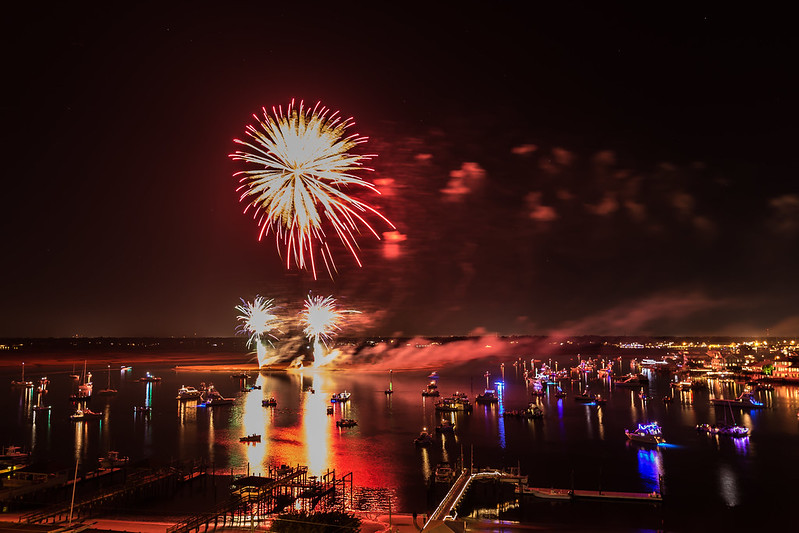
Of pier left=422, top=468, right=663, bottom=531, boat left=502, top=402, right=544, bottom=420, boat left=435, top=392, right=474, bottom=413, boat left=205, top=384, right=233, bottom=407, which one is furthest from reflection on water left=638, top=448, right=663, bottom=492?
boat left=205, top=384, right=233, bottom=407

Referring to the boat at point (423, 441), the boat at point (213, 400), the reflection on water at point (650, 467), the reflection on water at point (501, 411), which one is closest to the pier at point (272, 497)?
the boat at point (423, 441)

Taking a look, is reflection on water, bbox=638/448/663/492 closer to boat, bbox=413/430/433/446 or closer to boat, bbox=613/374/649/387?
boat, bbox=413/430/433/446

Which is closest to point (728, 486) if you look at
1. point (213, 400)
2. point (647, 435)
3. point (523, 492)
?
point (647, 435)

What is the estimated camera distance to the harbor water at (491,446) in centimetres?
1797

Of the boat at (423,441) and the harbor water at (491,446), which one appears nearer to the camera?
the harbor water at (491,446)

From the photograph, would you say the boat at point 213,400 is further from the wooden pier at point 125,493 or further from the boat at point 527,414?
the boat at point 527,414

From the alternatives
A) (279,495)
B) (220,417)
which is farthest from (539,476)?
(220,417)

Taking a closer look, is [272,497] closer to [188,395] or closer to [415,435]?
[415,435]

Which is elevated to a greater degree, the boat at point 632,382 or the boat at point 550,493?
the boat at point 632,382

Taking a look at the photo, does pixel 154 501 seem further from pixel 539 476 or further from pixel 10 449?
pixel 539 476

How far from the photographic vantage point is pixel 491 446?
28109 millimetres

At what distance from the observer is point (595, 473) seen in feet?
72.8

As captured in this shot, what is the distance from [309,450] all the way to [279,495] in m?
9.72

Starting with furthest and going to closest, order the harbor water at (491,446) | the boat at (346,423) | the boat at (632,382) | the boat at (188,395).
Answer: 1. the boat at (632,382)
2. the boat at (188,395)
3. the boat at (346,423)
4. the harbor water at (491,446)
